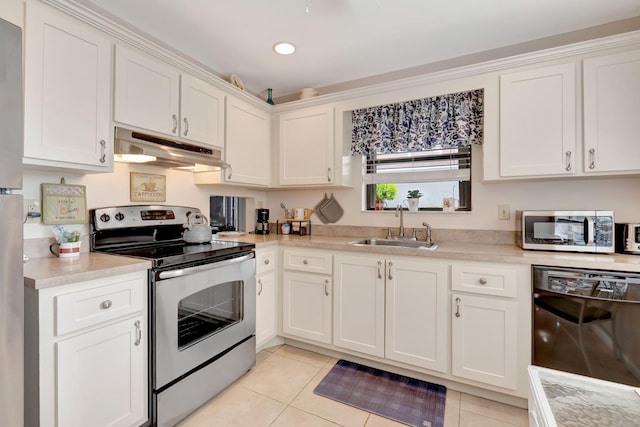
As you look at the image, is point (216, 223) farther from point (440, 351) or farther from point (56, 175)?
point (440, 351)

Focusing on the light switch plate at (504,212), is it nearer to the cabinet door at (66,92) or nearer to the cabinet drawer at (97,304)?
the cabinet drawer at (97,304)

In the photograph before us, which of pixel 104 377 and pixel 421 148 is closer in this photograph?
pixel 104 377

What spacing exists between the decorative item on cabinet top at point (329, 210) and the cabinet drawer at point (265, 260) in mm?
700

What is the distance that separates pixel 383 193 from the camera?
281 cm

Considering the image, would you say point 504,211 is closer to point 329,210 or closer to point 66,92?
point 329,210

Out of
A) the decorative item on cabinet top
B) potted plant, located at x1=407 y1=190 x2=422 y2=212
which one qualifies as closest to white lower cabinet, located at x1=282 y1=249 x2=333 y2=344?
the decorative item on cabinet top

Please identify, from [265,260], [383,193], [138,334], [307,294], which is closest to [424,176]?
[383,193]

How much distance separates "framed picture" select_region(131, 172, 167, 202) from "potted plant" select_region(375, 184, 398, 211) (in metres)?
1.82

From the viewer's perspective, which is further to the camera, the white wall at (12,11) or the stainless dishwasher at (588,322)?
the stainless dishwasher at (588,322)

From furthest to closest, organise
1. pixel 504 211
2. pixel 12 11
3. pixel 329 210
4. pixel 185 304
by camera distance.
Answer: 1. pixel 329 210
2. pixel 504 211
3. pixel 185 304
4. pixel 12 11

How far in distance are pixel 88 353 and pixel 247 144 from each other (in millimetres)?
1847

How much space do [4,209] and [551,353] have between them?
8.30 ft

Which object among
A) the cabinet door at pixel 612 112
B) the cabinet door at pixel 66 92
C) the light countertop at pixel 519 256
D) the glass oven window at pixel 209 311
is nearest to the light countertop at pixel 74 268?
the glass oven window at pixel 209 311

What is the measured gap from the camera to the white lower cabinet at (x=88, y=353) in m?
1.16
